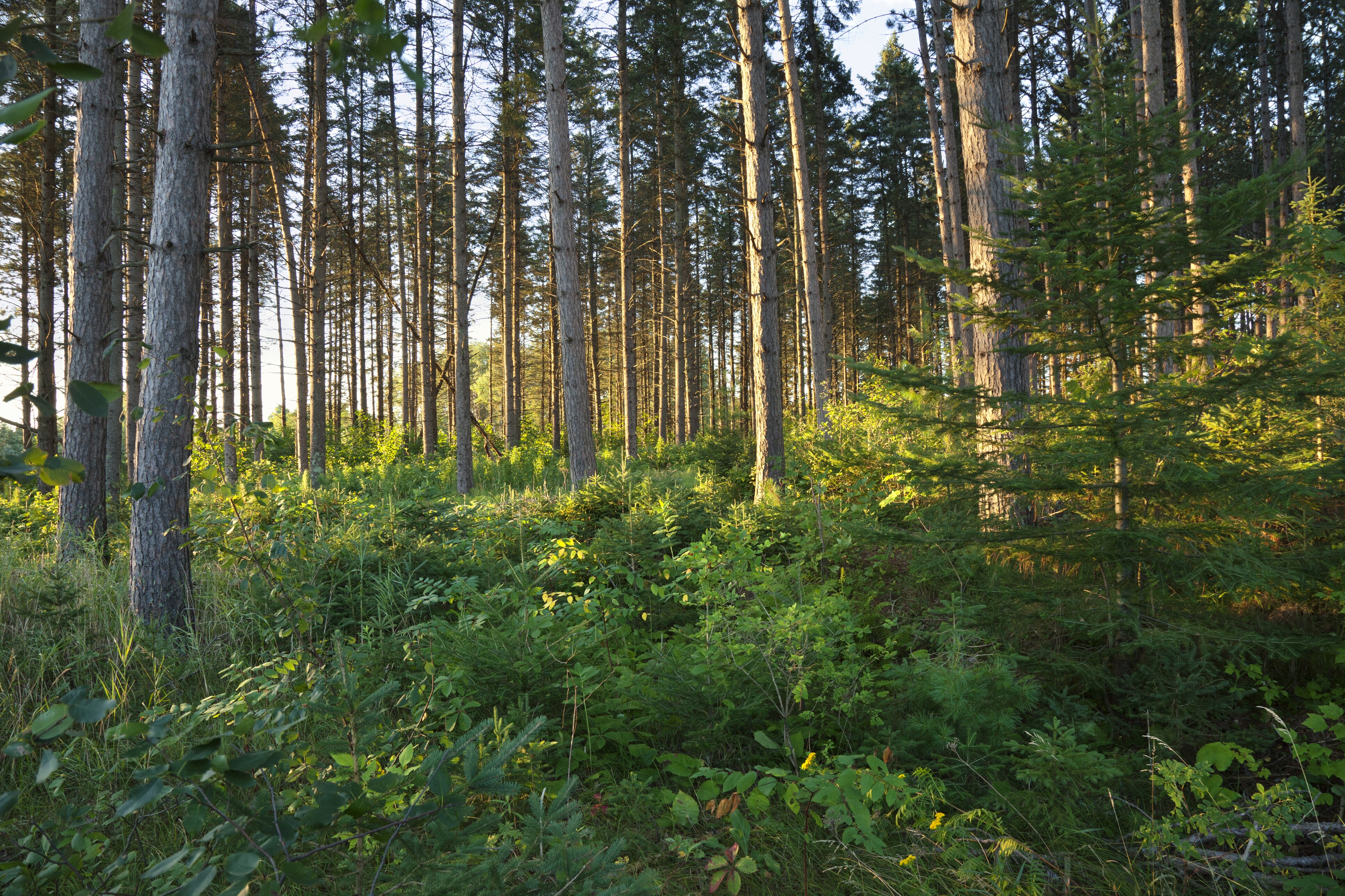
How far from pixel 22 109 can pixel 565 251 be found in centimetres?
896

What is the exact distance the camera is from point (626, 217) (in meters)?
16.7

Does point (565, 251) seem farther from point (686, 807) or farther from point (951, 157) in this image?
point (951, 157)

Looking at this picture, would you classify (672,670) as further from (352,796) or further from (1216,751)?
(1216,751)

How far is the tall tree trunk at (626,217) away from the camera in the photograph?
14664 mm

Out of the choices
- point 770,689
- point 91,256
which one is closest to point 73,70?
point 770,689

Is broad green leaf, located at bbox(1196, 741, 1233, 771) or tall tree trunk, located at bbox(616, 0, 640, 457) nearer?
broad green leaf, located at bbox(1196, 741, 1233, 771)

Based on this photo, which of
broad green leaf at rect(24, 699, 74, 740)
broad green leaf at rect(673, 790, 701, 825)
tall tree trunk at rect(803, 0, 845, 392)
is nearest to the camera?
broad green leaf at rect(24, 699, 74, 740)

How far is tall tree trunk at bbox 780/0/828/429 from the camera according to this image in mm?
12242

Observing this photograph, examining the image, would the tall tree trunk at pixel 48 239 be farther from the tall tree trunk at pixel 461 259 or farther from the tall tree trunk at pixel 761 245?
the tall tree trunk at pixel 761 245

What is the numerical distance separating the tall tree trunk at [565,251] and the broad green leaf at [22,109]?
8.07m

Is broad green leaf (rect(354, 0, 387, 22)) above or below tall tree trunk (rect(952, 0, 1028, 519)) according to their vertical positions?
below

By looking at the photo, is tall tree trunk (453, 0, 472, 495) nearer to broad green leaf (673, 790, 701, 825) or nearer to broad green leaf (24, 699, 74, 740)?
broad green leaf (673, 790, 701, 825)

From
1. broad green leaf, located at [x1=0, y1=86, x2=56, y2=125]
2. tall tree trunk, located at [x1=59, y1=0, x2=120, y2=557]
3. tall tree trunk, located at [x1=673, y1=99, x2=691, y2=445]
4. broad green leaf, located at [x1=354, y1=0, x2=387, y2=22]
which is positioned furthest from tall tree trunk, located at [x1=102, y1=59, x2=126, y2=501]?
tall tree trunk, located at [x1=673, y1=99, x2=691, y2=445]

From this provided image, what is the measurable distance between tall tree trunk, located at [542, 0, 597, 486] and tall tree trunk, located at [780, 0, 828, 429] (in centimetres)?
454
